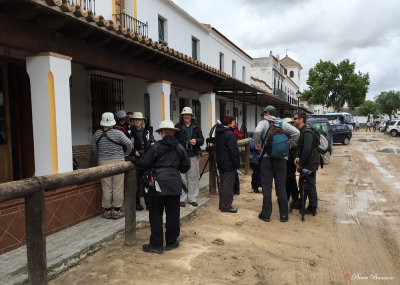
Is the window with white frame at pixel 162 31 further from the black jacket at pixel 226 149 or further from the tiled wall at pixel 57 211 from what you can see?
the tiled wall at pixel 57 211

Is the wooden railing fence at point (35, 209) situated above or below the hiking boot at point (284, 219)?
above

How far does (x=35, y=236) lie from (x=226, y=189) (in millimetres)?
3531

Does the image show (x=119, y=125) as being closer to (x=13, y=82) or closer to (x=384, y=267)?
(x=13, y=82)

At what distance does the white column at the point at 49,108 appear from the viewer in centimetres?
448

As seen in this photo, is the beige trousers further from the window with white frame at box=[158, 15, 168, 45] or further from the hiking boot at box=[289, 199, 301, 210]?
the window with white frame at box=[158, 15, 168, 45]

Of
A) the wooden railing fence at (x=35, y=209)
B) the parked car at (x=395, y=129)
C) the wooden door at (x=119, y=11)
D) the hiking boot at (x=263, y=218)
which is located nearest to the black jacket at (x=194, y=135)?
the hiking boot at (x=263, y=218)

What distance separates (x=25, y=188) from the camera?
2.67m

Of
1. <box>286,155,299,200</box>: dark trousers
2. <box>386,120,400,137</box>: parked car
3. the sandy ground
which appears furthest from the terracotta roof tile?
<box>286,155,299,200</box>: dark trousers

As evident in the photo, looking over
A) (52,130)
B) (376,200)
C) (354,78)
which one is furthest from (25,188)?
(354,78)

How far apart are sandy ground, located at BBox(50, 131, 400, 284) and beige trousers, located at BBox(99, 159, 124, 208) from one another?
2.41ft

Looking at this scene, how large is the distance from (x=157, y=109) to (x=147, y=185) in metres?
4.04

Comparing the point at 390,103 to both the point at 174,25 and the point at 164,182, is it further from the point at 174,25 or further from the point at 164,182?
the point at 164,182

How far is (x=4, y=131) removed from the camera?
5.73m

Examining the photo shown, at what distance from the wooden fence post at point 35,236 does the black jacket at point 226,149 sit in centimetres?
339
